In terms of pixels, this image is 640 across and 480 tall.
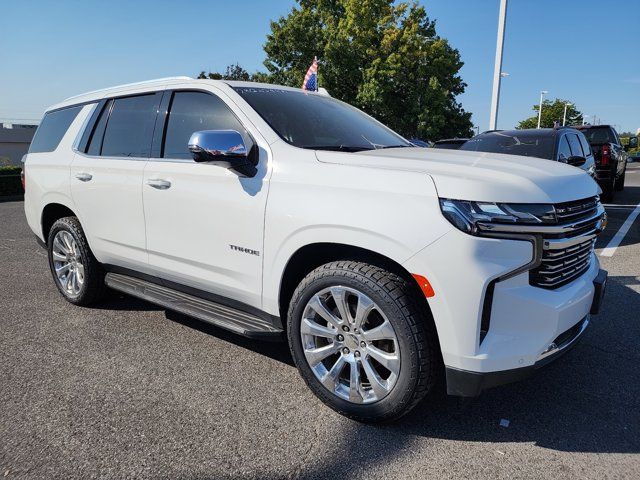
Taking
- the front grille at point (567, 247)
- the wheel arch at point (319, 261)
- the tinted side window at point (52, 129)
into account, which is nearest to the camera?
the front grille at point (567, 247)

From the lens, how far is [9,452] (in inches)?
92.4

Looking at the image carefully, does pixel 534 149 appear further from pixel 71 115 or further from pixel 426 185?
pixel 71 115

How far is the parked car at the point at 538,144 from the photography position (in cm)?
663

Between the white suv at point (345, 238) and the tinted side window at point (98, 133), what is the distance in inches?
6.3

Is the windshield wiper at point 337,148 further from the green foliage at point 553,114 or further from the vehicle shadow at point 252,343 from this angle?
the green foliage at point 553,114

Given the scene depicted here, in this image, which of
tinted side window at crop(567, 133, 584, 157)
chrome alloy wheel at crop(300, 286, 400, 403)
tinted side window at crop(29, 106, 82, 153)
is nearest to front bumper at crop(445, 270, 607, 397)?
chrome alloy wheel at crop(300, 286, 400, 403)

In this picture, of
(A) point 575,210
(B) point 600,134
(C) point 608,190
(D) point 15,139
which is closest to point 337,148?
(A) point 575,210

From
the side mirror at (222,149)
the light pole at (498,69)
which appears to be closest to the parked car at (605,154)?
the light pole at (498,69)

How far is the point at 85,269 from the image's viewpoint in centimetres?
423

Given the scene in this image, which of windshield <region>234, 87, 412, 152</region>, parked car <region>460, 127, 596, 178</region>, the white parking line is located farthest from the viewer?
parked car <region>460, 127, 596, 178</region>

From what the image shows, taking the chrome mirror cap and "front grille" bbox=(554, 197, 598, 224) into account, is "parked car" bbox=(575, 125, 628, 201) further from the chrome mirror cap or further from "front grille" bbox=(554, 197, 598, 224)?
the chrome mirror cap

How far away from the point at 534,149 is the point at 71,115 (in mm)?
5574

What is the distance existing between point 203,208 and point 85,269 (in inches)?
69.8

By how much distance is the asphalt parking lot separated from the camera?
2273 millimetres
